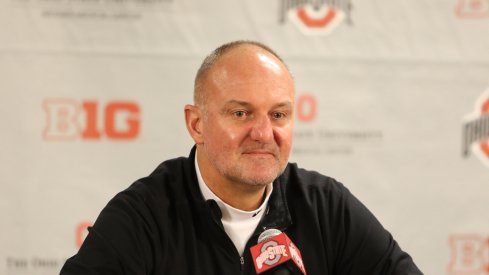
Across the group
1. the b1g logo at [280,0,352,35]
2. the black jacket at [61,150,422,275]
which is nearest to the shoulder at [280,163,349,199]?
the black jacket at [61,150,422,275]

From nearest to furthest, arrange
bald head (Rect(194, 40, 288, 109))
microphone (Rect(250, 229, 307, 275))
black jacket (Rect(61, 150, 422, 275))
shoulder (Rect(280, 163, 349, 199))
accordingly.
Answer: microphone (Rect(250, 229, 307, 275)) < black jacket (Rect(61, 150, 422, 275)) < bald head (Rect(194, 40, 288, 109)) < shoulder (Rect(280, 163, 349, 199))

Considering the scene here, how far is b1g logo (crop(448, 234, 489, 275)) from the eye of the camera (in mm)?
3129

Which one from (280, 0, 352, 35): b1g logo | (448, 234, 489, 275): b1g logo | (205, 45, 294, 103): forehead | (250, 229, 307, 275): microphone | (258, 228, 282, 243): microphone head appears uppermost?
(280, 0, 352, 35): b1g logo

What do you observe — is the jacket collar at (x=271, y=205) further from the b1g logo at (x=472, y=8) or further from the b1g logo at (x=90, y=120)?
the b1g logo at (x=472, y=8)

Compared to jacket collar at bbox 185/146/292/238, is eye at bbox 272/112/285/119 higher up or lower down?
higher up

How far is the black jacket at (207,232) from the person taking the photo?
1797 millimetres

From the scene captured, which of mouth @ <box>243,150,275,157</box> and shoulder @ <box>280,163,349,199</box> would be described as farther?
shoulder @ <box>280,163,349,199</box>

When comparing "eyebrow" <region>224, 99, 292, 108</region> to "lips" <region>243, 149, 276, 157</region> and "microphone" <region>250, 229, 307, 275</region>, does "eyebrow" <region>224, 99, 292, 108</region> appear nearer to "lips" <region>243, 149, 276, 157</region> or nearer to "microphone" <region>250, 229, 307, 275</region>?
"lips" <region>243, 149, 276, 157</region>

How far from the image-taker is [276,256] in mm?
1706

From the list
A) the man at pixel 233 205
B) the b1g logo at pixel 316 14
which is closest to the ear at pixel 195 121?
the man at pixel 233 205

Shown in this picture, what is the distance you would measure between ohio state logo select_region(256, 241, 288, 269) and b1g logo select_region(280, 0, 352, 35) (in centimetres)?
151

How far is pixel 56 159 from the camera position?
297 cm

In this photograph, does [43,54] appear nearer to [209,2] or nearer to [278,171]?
[209,2]

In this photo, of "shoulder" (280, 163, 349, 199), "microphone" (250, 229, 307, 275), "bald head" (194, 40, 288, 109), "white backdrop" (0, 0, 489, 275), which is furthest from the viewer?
"white backdrop" (0, 0, 489, 275)
